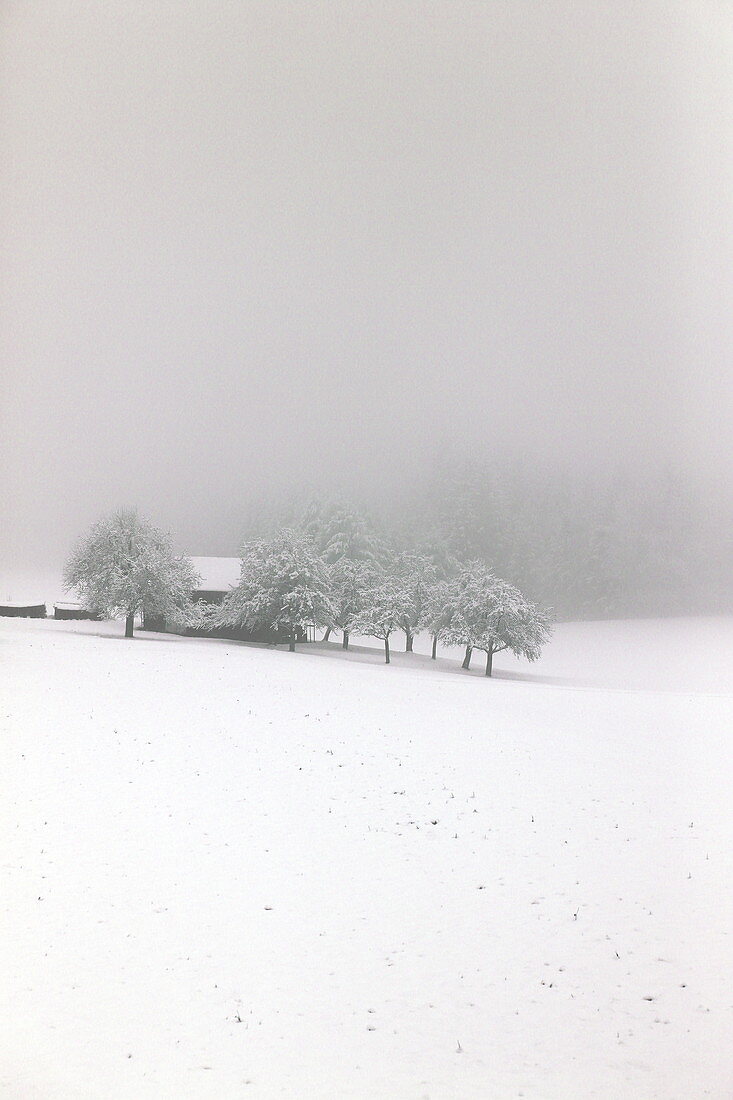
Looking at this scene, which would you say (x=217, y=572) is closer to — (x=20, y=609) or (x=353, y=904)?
(x=20, y=609)

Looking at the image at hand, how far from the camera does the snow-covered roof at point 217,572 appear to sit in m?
29.8

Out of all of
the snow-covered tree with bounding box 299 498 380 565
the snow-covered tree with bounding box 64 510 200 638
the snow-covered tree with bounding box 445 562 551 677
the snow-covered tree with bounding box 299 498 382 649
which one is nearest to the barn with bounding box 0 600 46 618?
the snow-covered tree with bounding box 64 510 200 638

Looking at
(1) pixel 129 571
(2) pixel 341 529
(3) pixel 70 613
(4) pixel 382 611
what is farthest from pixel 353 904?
(2) pixel 341 529

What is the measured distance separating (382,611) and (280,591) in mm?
4591

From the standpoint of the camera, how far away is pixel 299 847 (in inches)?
292

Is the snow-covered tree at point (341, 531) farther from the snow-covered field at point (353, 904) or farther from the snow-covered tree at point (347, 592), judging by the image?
the snow-covered field at point (353, 904)

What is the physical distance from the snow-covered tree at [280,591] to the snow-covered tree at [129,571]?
2142 millimetres

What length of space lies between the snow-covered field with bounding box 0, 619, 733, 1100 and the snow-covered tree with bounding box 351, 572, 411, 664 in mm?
15050

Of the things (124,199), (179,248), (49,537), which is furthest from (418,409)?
(124,199)

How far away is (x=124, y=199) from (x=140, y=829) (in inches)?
322

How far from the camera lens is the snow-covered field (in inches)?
169

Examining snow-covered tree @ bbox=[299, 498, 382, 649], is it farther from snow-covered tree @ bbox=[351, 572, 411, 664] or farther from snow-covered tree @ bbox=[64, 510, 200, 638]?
snow-covered tree @ bbox=[64, 510, 200, 638]

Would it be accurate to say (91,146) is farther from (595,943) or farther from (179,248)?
(595,943)

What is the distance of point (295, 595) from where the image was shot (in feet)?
83.2
